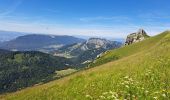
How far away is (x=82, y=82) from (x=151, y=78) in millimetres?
8174

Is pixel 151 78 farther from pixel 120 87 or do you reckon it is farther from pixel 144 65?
pixel 144 65

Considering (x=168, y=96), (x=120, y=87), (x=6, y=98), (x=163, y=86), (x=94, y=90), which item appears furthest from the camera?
(x=6, y=98)

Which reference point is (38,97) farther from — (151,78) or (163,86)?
(163,86)

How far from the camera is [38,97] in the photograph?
25.5m

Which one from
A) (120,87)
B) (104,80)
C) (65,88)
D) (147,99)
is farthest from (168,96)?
(65,88)

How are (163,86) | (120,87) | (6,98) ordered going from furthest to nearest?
(6,98), (120,87), (163,86)

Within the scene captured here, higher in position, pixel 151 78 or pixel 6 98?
pixel 151 78

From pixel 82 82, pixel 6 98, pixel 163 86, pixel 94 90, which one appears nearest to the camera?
pixel 163 86

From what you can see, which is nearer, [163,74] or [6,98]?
[163,74]

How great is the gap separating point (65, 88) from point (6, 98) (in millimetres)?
6787

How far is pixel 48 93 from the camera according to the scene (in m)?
25.9

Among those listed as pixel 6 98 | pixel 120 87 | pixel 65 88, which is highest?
pixel 120 87

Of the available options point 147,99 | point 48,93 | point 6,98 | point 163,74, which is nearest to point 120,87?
point 163,74

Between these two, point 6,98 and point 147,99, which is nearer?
point 147,99
